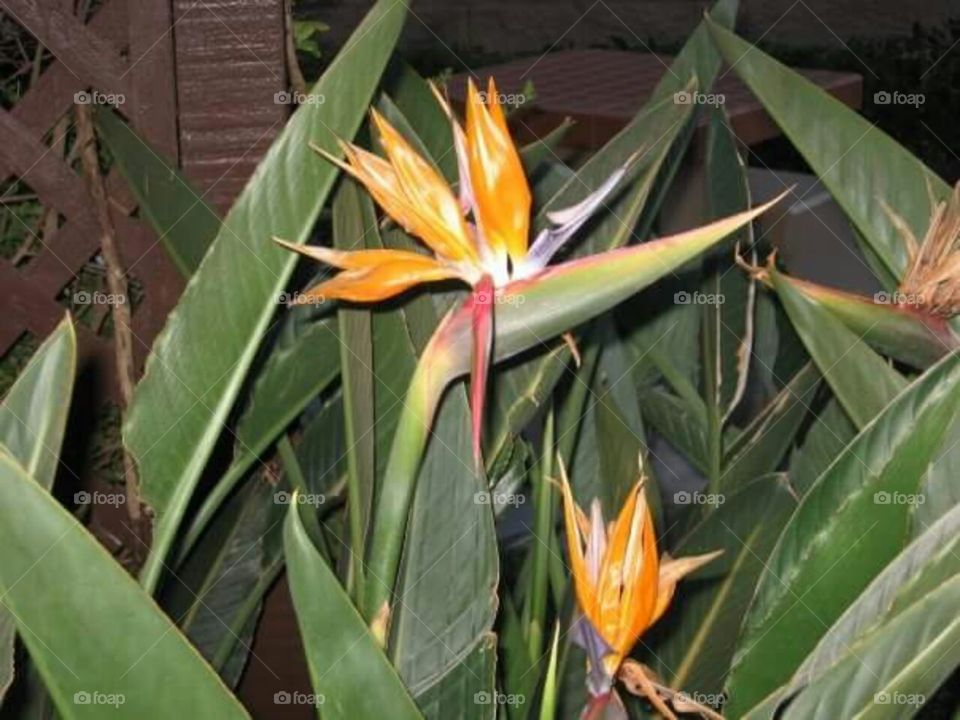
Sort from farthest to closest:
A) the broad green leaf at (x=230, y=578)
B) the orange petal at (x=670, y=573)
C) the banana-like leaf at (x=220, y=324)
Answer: the broad green leaf at (x=230, y=578) < the banana-like leaf at (x=220, y=324) < the orange petal at (x=670, y=573)

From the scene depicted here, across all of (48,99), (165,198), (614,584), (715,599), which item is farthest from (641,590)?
(48,99)

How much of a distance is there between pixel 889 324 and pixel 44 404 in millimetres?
404

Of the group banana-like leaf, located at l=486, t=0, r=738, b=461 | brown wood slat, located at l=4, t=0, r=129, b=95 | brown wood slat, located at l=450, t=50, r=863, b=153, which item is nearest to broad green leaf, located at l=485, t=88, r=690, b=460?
banana-like leaf, located at l=486, t=0, r=738, b=461

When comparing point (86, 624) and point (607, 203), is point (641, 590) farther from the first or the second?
point (607, 203)

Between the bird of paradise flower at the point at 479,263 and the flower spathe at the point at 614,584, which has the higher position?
the bird of paradise flower at the point at 479,263

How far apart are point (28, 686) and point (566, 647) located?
0.28 m

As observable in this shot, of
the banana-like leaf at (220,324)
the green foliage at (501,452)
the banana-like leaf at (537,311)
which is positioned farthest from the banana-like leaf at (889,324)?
the banana-like leaf at (220,324)

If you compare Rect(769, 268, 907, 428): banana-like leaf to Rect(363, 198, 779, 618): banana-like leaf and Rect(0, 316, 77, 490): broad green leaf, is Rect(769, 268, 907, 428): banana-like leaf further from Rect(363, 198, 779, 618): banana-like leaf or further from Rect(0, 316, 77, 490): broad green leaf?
Rect(0, 316, 77, 490): broad green leaf

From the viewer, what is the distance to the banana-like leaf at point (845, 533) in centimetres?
73

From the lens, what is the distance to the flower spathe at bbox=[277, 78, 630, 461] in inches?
23.6

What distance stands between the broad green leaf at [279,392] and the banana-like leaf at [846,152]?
283 millimetres

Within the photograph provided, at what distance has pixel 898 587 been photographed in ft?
1.99

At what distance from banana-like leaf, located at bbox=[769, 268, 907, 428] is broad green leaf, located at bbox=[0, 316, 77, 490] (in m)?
0.33

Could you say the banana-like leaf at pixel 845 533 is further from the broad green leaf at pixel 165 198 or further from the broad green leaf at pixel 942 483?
the broad green leaf at pixel 165 198
